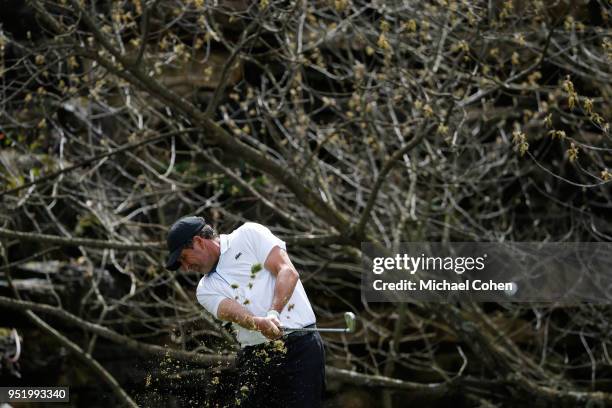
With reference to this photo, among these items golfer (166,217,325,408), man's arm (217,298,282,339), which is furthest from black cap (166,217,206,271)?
man's arm (217,298,282,339)

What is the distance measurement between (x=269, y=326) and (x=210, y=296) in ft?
1.72

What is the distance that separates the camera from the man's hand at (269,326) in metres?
4.55

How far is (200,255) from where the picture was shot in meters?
5.01

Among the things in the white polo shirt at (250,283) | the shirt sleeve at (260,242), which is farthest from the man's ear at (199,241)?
the shirt sleeve at (260,242)

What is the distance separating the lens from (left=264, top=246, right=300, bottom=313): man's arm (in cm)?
471

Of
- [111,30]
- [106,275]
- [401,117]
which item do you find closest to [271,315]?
[111,30]

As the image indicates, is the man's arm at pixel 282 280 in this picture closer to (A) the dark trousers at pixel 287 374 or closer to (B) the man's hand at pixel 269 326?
(B) the man's hand at pixel 269 326

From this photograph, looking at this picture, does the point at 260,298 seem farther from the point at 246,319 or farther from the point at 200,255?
the point at 200,255

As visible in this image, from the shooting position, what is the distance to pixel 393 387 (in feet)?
29.0

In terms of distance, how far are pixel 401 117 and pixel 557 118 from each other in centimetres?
180

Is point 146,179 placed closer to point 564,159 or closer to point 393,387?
point 393,387

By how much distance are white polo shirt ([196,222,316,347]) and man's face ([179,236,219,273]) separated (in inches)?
2.0

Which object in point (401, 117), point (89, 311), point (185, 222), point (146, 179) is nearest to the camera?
point (185, 222)

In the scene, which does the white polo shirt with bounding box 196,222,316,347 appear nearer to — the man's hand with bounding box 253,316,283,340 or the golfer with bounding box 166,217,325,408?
the golfer with bounding box 166,217,325,408
